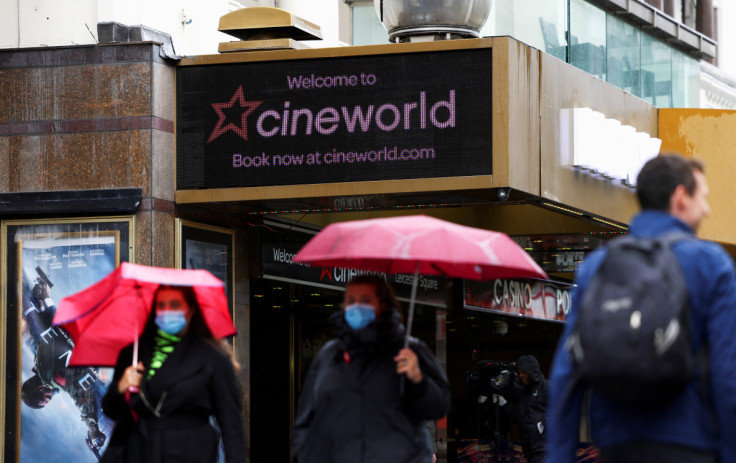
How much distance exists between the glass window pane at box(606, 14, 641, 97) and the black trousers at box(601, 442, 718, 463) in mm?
10170

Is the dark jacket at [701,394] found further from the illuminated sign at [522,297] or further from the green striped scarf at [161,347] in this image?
the illuminated sign at [522,297]

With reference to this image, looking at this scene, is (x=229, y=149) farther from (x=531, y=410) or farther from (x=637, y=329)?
(x=637, y=329)

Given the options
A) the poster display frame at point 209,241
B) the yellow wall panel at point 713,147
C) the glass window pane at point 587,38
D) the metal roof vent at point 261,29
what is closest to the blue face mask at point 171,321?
the poster display frame at point 209,241

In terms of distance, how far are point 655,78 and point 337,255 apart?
31.9 ft

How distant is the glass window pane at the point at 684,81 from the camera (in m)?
16.5

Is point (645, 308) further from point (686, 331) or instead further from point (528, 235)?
point (528, 235)

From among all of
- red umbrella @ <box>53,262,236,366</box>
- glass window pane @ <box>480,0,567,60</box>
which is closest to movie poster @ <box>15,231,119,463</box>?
red umbrella @ <box>53,262,236,366</box>

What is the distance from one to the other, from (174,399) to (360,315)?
972 mm

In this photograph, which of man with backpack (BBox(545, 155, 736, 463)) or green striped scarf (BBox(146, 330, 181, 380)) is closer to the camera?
man with backpack (BBox(545, 155, 736, 463))

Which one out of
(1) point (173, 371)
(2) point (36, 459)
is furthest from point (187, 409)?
A: (2) point (36, 459)

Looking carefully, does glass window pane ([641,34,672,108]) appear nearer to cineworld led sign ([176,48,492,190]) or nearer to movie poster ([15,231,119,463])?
cineworld led sign ([176,48,492,190])

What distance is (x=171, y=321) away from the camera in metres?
7.22

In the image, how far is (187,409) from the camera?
23.3ft

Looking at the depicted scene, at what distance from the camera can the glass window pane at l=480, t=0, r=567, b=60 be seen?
1296cm
